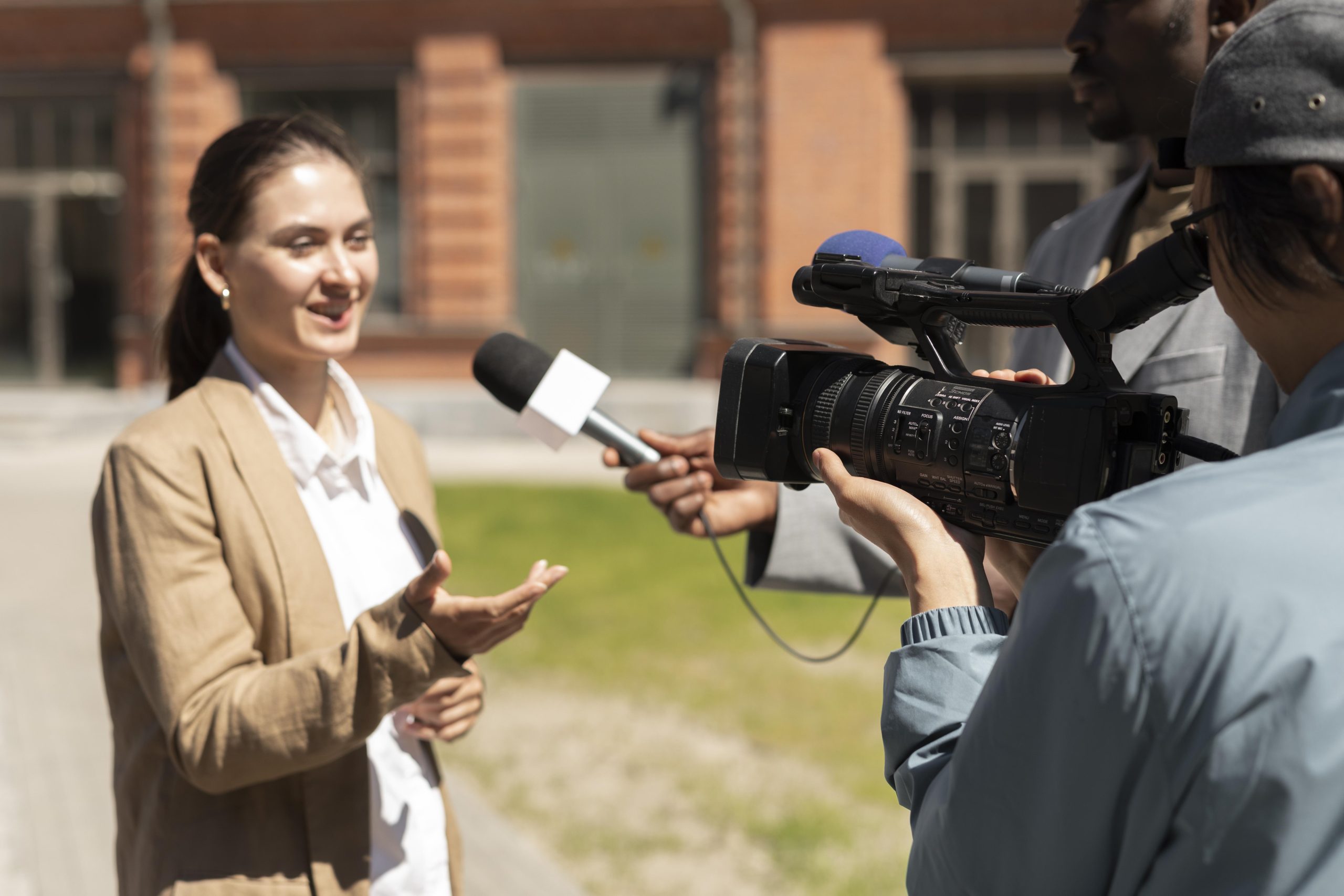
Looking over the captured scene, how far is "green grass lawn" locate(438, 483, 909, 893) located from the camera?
432 cm

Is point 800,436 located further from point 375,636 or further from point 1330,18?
point 1330,18

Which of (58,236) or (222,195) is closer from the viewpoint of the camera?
(222,195)

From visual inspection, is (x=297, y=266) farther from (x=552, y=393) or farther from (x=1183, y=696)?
(x=1183, y=696)

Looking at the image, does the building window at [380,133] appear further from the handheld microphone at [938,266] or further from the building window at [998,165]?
the handheld microphone at [938,266]

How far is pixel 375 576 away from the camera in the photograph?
77.7 inches

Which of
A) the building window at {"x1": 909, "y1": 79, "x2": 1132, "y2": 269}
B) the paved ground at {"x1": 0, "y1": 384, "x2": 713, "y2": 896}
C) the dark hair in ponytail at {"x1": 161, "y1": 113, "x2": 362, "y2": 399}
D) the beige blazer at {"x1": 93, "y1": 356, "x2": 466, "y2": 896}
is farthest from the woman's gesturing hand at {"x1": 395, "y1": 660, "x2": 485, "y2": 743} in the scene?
the building window at {"x1": 909, "y1": 79, "x2": 1132, "y2": 269}

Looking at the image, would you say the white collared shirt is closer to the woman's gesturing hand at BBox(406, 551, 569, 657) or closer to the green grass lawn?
the woman's gesturing hand at BBox(406, 551, 569, 657)

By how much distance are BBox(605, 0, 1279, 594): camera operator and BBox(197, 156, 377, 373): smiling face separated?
1.75ft

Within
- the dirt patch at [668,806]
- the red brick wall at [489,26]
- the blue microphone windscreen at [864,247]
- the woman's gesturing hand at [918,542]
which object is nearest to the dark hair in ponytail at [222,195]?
the blue microphone windscreen at [864,247]

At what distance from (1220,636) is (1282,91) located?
40cm

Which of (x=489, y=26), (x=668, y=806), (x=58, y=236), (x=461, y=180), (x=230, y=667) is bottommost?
(x=668, y=806)

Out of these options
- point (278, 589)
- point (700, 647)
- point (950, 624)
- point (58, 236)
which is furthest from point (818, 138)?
point (950, 624)

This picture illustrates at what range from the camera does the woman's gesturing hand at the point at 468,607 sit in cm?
161

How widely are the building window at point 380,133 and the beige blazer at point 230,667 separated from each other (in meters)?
11.9
